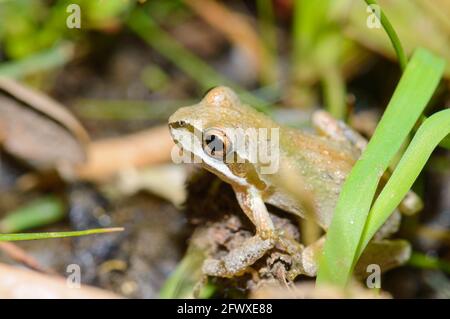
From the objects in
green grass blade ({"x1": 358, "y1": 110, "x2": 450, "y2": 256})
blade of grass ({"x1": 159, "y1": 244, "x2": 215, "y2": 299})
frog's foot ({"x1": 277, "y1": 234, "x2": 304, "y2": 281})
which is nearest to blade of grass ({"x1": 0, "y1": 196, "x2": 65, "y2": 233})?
blade of grass ({"x1": 159, "y1": 244, "x2": 215, "y2": 299})

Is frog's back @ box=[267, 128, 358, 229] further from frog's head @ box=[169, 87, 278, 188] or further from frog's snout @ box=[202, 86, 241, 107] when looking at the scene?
frog's snout @ box=[202, 86, 241, 107]

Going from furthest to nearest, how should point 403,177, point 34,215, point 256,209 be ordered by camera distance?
1. point 34,215
2. point 256,209
3. point 403,177

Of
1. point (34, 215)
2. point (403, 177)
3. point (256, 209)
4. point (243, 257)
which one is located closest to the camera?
point (403, 177)

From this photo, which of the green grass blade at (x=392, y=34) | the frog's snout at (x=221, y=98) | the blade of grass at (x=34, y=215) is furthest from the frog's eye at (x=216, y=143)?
the blade of grass at (x=34, y=215)

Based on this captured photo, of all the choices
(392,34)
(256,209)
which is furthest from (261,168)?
(392,34)

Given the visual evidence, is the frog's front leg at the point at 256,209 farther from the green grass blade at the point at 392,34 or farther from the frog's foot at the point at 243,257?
the green grass blade at the point at 392,34

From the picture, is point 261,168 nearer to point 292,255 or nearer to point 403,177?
point 292,255

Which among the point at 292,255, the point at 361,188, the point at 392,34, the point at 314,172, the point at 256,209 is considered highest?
the point at 392,34
